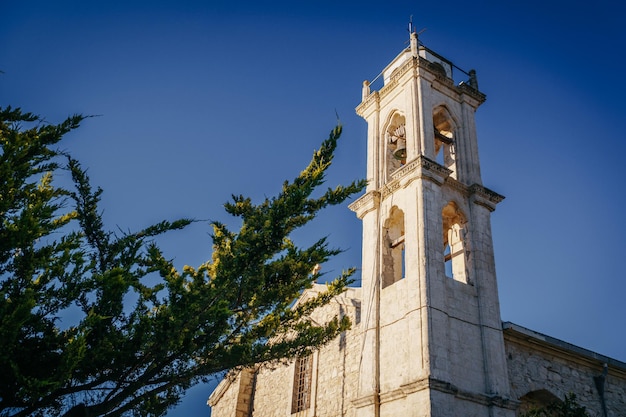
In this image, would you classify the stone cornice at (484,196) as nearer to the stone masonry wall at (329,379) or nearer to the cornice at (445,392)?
the stone masonry wall at (329,379)

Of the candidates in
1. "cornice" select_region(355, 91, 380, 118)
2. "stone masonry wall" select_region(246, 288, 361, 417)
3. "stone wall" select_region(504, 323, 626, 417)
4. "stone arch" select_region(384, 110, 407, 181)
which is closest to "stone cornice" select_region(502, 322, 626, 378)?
"stone wall" select_region(504, 323, 626, 417)

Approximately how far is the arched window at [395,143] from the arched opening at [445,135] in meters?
0.91

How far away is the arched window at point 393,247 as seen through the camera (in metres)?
12.1

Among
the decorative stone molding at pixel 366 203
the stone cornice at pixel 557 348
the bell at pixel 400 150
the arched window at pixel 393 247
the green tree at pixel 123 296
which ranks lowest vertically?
the green tree at pixel 123 296

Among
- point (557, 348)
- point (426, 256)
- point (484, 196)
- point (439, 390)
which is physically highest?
point (484, 196)

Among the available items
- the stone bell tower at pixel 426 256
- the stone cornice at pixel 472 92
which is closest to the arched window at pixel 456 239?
the stone bell tower at pixel 426 256

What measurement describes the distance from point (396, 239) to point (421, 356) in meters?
3.58

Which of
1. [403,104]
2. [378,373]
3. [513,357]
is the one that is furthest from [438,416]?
[403,104]

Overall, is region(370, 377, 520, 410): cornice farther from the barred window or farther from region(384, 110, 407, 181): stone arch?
region(384, 110, 407, 181): stone arch

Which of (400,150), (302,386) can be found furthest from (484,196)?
(302,386)

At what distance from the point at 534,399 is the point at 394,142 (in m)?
6.96

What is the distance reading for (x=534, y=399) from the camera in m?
11.9

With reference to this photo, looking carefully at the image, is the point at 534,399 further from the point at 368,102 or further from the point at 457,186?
the point at 368,102

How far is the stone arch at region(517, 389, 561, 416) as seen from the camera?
11.5 meters
